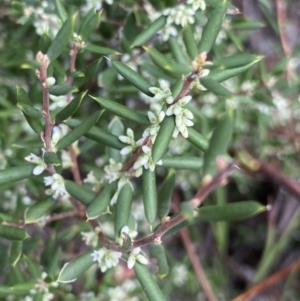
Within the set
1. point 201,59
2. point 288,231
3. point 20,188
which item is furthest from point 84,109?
point 288,231

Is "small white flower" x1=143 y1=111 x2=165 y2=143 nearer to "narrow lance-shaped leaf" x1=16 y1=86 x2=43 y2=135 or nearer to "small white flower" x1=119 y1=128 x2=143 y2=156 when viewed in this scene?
"small white flower" x1=119 y1=128 x2=143 y2=156

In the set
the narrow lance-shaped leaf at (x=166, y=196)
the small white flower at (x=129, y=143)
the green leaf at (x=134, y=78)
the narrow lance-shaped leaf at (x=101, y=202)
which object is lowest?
the narrow lance-shaped leaf at (x=101, y=202)

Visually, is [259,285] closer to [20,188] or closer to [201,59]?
[20,188]

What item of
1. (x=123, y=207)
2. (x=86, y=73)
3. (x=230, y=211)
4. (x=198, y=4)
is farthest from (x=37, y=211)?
(x=198, y=4)

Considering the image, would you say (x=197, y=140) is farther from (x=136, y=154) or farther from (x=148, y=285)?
(x=148, y=285)

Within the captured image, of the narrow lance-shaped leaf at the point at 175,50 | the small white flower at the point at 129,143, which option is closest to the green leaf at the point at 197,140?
the small white flower at the point at 129,143

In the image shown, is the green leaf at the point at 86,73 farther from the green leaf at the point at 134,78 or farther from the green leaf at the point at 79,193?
the green leaf at the point at 79,193

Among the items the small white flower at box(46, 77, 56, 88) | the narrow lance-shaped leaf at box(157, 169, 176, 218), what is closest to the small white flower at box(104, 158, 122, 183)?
the narrow lance-shaped leaf at box(157, 169, 176, 218)
